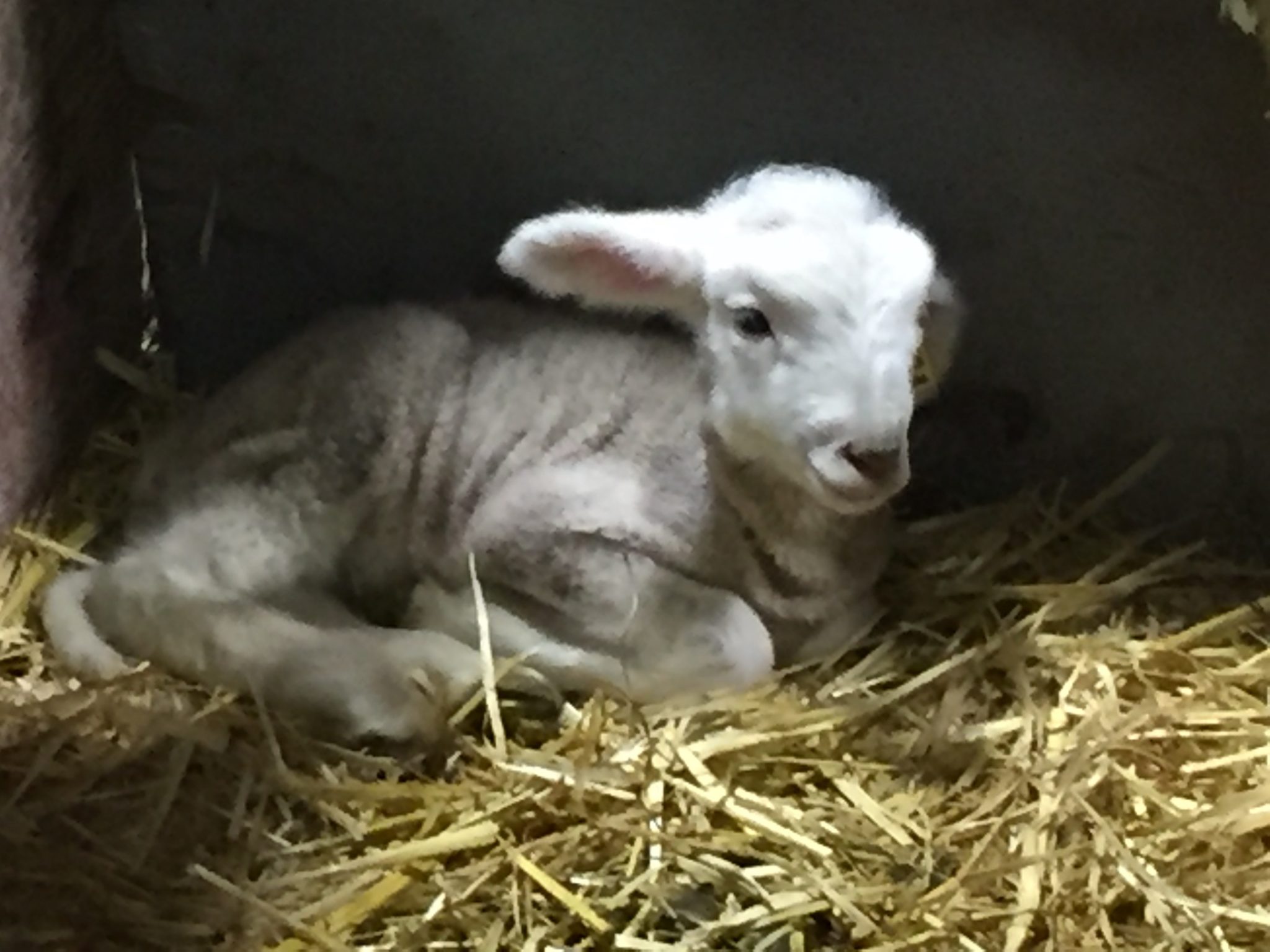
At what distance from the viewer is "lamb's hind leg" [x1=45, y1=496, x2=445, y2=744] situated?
2.17m

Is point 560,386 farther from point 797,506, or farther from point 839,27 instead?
point 839,27

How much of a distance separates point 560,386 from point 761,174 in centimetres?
44

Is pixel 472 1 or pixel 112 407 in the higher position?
pixel 472 1

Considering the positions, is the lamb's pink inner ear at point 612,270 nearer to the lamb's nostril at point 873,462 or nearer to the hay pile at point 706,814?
the lamb's nostril at point 873,462

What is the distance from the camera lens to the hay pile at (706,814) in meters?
1.93

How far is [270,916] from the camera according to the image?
192cm

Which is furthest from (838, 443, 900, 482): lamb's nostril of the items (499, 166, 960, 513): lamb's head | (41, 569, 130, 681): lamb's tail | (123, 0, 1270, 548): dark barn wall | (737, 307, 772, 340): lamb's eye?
(41, 569, 130, 681): lamb's tail

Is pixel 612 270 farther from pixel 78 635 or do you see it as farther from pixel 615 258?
pixel 78 635

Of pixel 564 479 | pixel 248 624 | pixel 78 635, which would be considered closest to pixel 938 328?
pixel 564 479

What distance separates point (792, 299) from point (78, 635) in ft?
3.52

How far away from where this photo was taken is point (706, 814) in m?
2.06

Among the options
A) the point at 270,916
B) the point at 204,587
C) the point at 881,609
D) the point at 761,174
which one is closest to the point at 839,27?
the point at 761,174

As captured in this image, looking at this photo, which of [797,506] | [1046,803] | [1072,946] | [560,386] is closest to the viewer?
[1072,946]

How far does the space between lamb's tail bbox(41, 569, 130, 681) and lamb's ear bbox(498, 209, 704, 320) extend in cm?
75
